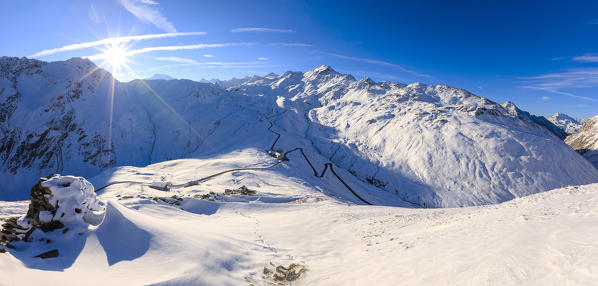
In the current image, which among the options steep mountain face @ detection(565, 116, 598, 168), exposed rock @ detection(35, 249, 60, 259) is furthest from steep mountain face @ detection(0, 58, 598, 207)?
exposed rock @ detection(35, 249, 60, 259)

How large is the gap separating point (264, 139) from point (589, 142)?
201650mm

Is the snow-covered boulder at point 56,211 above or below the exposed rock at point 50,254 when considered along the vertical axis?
above

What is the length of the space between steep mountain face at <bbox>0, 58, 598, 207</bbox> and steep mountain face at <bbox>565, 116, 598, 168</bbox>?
4567 cm

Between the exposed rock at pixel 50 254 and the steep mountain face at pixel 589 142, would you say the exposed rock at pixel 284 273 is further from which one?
the steep mountain face at pixel 589 142

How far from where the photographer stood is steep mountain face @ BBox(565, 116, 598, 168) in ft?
379

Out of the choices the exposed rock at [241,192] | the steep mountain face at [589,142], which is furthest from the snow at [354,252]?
the steep mountain face at [589,142]

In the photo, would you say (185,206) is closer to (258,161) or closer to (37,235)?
(37,235)

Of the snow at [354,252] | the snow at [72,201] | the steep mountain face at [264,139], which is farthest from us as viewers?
the steep mountain face at [264,139]

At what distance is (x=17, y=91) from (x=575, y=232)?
160873mm

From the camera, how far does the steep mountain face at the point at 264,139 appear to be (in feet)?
258

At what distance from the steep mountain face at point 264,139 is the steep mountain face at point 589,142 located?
150ft

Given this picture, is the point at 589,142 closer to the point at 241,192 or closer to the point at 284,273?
the point at 241,192

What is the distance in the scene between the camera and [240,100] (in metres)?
149

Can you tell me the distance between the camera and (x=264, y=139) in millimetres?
93688
